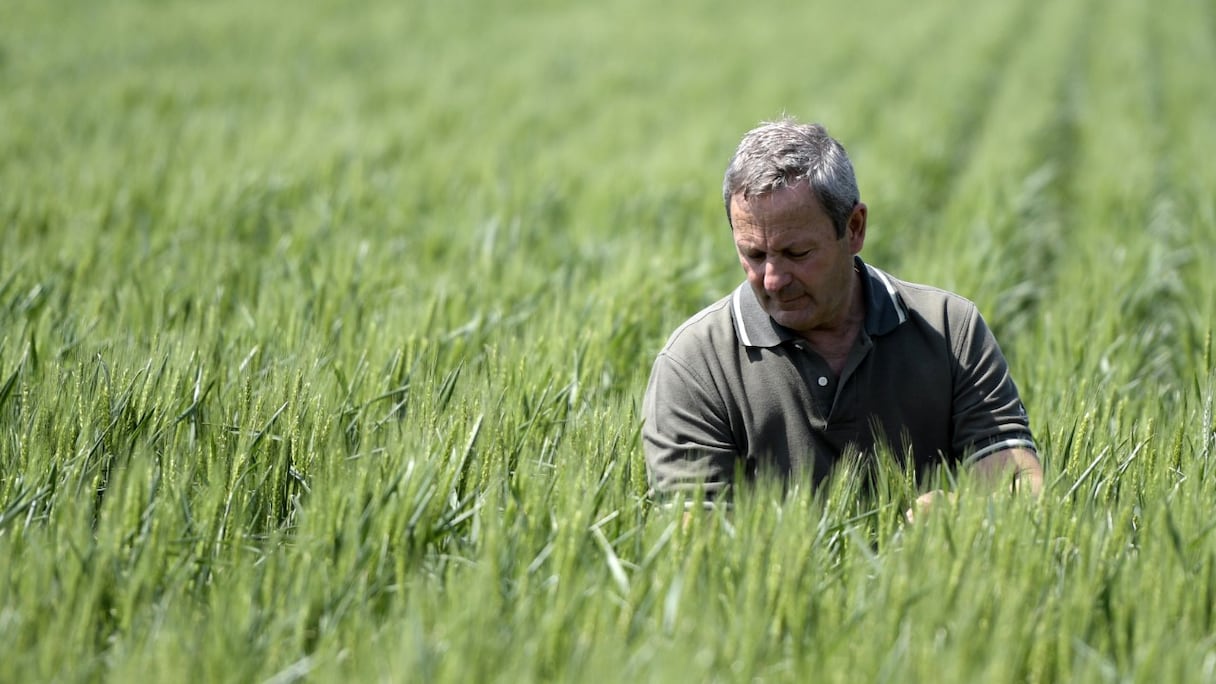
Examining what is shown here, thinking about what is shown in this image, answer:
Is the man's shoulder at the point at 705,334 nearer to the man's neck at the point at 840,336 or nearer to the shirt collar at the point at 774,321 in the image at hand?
the shirt collar at the point at 774,321

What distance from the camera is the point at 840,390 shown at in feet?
8.07

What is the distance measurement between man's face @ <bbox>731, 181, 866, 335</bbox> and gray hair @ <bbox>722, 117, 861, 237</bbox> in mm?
18

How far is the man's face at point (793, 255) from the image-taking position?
2.39 m

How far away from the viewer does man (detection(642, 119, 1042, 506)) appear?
7.87 ft

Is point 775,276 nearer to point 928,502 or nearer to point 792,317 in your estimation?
point 792,317

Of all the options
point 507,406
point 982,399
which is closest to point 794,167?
point 982,399

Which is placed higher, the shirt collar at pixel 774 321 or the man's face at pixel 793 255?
the man's face at pixel 793 255

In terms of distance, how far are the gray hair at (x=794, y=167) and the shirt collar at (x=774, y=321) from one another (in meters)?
0.18

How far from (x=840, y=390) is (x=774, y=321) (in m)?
0.19

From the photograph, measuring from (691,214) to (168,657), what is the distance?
4.77 m

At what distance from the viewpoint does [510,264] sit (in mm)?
4559

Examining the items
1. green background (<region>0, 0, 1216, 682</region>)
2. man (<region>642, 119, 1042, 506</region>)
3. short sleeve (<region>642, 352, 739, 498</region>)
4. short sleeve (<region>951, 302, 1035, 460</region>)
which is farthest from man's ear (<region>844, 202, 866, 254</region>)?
green background (<region>0, 0, 1216, 682</region>)

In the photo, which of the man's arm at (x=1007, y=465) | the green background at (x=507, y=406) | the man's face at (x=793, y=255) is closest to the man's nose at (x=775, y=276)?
the man's face at (x=793, y=255)

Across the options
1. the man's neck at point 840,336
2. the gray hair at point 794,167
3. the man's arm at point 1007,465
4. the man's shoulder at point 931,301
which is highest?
the gray hair at point 794,167
